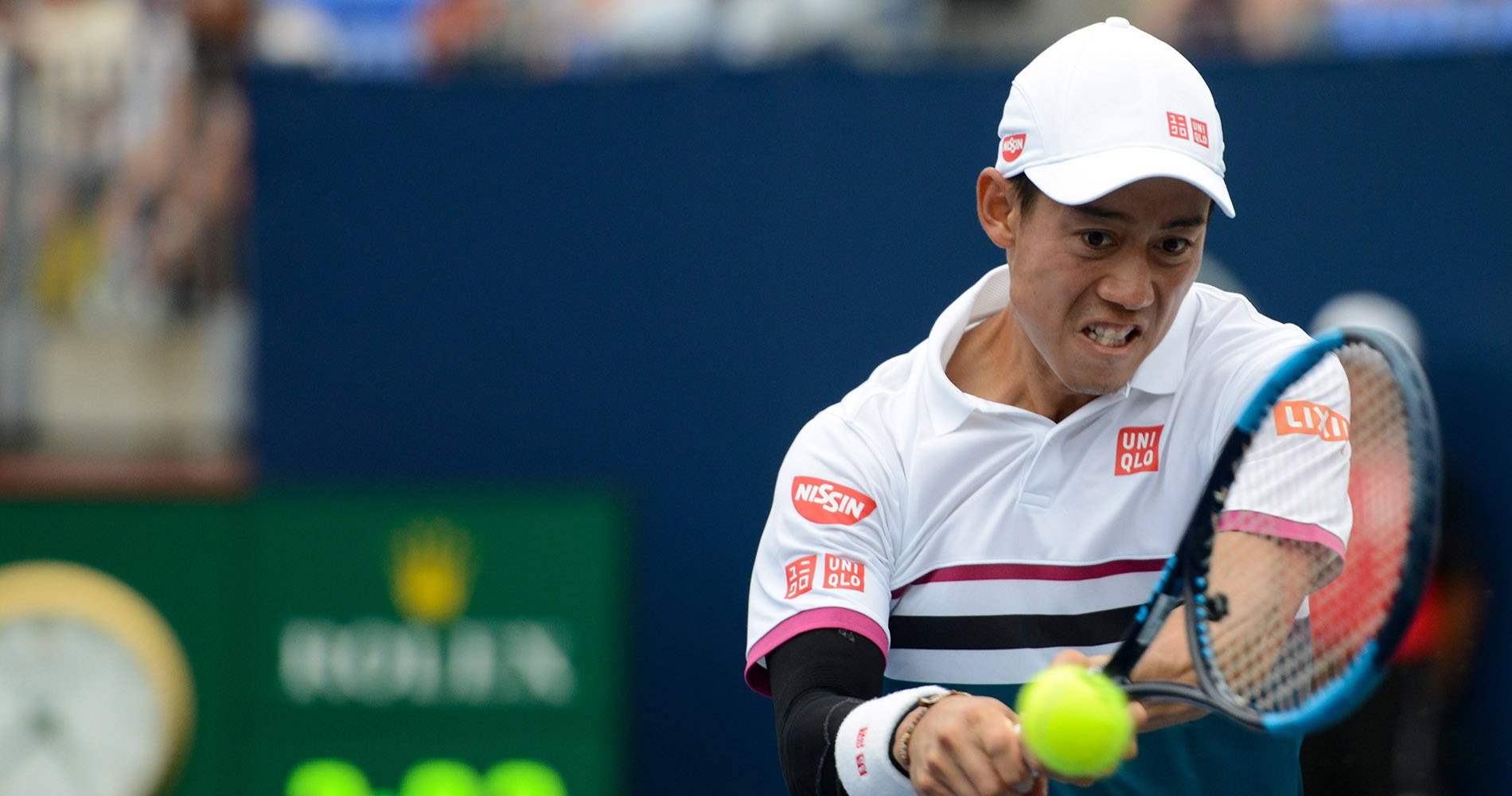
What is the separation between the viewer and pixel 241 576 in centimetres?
480

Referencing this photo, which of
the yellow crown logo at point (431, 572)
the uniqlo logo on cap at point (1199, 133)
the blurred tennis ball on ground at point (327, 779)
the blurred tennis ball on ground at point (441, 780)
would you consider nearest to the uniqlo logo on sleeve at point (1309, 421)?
the uniqlo logo on cap at point (1199, 133)

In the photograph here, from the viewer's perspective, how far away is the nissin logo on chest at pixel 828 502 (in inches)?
94.2

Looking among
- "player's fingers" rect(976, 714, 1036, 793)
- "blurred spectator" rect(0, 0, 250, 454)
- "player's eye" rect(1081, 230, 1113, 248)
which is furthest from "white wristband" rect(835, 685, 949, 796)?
"blurred spectator" rect(0, 0, 250, 454)

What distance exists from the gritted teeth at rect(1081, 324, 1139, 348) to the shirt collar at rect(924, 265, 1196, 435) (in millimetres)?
81

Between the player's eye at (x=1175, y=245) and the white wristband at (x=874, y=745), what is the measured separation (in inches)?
24.0

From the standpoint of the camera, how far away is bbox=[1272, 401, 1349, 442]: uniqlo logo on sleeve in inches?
86.7

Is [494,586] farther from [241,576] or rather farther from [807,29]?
[807,29]

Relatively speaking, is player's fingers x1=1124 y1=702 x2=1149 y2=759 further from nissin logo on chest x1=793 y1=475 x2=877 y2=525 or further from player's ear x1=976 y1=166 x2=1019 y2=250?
player's ear x1=976 y1=166 x2=1019 y2=250

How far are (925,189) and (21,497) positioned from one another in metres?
2.58

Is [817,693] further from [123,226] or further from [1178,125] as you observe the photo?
[123,226]

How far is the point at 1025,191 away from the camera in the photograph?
235 cm

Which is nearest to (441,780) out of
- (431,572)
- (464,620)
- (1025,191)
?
(464,620)

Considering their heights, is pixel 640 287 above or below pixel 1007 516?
above

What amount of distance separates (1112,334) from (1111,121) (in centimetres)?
26
